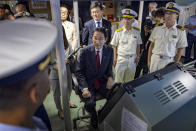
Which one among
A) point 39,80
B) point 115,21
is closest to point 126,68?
point 39,80

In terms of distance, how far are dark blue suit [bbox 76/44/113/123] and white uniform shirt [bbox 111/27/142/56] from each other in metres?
0.62

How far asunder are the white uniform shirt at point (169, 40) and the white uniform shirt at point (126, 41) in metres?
0.37

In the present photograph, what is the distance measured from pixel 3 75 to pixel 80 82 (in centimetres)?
147

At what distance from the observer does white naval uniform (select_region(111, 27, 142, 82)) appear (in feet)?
8.47

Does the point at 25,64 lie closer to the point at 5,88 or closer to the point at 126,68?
the point at 5,88

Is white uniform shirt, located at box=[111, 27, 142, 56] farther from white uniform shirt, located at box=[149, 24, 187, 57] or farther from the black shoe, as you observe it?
the black shoe

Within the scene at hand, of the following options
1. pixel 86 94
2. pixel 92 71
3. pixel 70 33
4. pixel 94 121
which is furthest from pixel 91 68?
pixel 70 33

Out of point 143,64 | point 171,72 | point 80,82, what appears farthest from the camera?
point 143,64

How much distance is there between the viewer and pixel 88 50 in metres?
1.93

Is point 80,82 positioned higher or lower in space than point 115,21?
lower

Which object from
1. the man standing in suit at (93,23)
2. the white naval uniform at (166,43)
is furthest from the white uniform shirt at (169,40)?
the man standing in suit at (93,23)

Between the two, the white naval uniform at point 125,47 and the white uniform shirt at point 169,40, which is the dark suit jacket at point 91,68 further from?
the white uniform shirt at point 169,40

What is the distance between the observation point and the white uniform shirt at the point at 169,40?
2.37 m

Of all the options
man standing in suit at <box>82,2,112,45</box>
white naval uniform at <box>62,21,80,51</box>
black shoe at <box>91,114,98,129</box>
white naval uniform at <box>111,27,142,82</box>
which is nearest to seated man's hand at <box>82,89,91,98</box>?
black shoe at <box>91,114,98,129</box>
